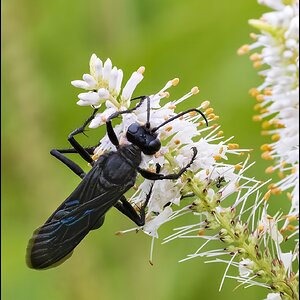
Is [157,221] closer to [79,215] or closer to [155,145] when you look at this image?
[155,145]

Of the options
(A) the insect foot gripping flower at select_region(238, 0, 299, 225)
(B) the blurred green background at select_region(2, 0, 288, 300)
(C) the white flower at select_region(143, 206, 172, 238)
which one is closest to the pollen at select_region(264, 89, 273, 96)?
(A) the insect foot gripping flower at select_region(238, 0, 299, 225)

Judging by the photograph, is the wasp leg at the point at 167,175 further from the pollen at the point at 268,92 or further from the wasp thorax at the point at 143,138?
the pollen at the point at 268,92

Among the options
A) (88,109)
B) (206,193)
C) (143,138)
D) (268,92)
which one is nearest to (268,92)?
(268,92)

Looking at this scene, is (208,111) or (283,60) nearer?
(283,60)

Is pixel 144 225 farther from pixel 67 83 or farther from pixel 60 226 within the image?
pixel 67 83

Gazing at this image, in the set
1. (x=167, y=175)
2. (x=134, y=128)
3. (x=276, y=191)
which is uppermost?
(x=134, y=128)

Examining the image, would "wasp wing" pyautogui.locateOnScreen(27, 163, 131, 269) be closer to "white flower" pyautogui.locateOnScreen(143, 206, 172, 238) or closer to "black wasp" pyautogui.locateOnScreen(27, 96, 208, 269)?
"black wasp" pyautogui.locateOnScreen(27, 96, 208, 269)
